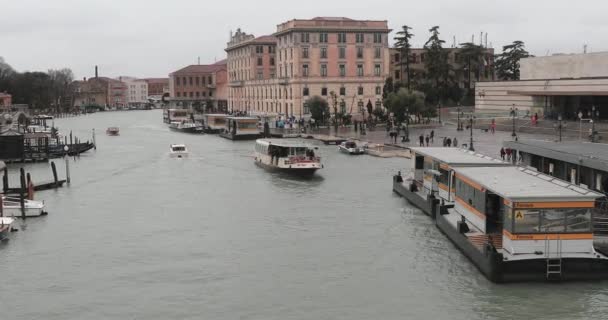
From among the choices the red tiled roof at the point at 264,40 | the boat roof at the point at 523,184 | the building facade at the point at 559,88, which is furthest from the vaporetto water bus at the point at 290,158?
the red tiled roof at the point at 264,40

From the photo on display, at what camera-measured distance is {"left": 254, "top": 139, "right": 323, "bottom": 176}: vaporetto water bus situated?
46969 mm

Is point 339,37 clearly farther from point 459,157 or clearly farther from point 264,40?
point 459,157

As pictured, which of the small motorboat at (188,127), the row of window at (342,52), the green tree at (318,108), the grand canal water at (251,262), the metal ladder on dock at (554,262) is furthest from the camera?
the small motorboat at (188,127)

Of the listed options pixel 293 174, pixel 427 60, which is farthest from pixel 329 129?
pixel 293 174

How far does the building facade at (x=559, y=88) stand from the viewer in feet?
234

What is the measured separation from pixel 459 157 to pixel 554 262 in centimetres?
1195

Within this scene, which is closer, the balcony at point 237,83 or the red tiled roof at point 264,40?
the red tiled roof at point 264,40

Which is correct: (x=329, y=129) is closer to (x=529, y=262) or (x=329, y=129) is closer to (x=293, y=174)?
(x=293, y=174)

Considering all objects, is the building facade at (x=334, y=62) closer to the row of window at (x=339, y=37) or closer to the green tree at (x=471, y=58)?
the row of window at (x=339, y=37)

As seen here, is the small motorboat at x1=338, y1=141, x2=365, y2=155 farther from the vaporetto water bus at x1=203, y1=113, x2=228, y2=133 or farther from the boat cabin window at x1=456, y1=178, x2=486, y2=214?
the vaporetto water bus at x1=203, y1=113, x2=228, y2=133

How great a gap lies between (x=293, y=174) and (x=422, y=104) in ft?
115

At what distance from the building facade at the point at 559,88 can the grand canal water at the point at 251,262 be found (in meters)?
35.2

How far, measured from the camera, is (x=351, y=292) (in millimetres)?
22656

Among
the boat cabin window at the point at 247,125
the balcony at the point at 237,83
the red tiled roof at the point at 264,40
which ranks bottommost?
the boat cabin window at the point at 247,125
